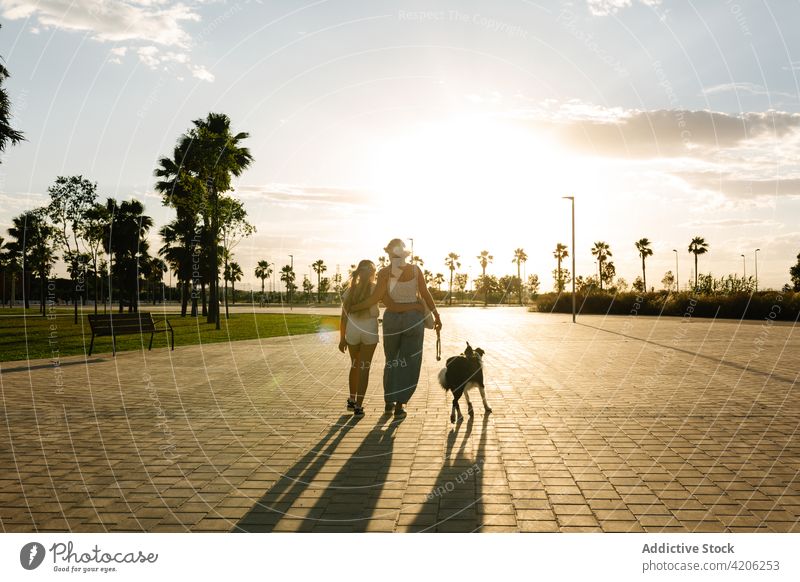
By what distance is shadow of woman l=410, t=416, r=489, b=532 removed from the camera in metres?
3.96

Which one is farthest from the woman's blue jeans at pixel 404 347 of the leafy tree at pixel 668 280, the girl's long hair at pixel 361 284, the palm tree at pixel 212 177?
the leafy tree at pixel 668 280

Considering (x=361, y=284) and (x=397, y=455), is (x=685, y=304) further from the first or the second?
(x=397, y=455)

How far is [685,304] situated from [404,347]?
40.8 metres

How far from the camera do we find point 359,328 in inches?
308

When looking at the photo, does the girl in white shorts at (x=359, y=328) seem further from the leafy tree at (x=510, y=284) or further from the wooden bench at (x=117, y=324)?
the leafy tree at (x=510, y=284)

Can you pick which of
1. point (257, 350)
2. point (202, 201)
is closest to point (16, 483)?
point (257, 350)

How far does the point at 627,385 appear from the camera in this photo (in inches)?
406

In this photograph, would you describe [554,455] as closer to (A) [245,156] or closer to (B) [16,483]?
(B) [16,483]

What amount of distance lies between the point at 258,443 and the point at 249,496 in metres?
1.77

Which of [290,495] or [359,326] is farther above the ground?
[359,326]

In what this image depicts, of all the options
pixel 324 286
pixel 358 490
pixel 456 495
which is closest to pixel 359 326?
pixel 358 490

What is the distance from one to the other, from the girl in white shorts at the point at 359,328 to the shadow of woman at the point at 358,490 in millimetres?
1473

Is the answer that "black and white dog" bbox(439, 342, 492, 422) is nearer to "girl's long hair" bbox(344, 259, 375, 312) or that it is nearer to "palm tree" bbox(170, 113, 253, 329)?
"girl's long hair" bbox(344, 259, 375, 312)
